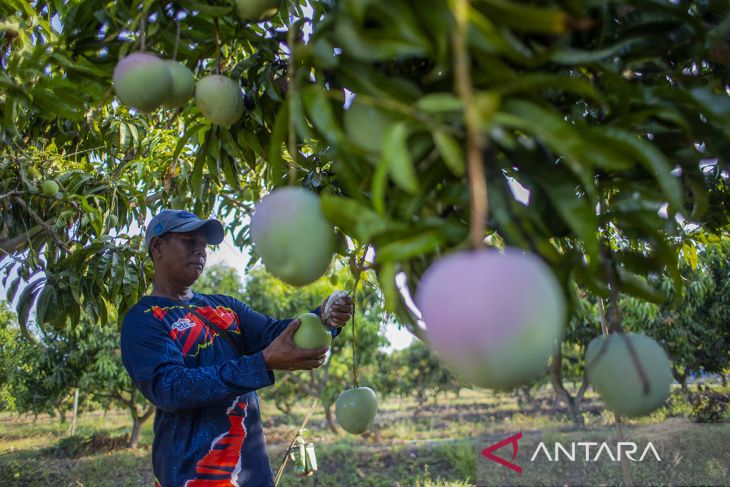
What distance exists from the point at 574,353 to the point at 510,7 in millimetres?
15657

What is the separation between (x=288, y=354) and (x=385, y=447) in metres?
10.8

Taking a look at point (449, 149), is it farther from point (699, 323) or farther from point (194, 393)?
point (699, 323)

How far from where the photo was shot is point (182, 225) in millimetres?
1854

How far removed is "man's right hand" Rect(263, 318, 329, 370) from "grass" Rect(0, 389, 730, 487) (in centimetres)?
711

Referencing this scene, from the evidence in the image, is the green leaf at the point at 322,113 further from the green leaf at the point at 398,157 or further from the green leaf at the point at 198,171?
the green leaf at the point at 198,171

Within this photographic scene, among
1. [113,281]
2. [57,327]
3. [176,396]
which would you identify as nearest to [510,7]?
[176,396]

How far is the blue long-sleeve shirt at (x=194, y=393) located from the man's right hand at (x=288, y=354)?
0.02m

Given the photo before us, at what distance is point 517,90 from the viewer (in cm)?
59

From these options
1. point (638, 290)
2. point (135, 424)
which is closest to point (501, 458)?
point (135, 424)

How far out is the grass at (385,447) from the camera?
884cm

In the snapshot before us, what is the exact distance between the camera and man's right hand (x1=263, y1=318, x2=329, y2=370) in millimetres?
1422

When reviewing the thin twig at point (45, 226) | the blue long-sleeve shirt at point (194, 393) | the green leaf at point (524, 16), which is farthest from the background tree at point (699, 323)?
the green leaf at point (524, 16)

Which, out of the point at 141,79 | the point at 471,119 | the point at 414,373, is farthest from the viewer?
the point at 414,373

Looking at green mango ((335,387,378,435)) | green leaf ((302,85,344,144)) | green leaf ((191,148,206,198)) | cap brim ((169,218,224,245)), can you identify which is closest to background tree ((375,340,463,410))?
cap brim ((169,218,224,245))
